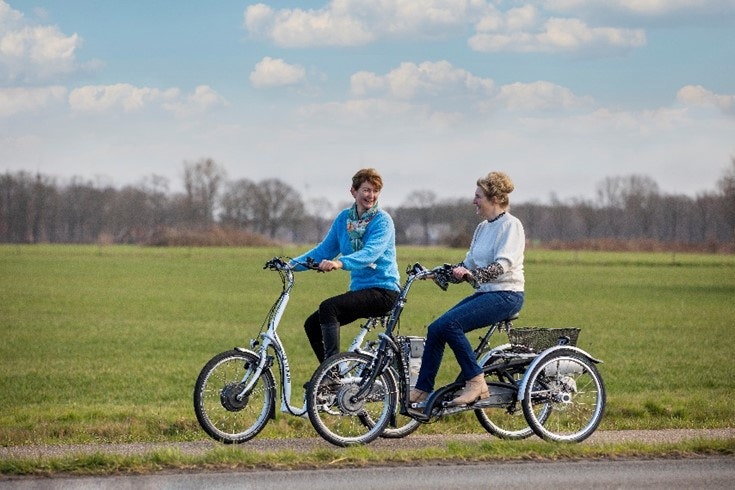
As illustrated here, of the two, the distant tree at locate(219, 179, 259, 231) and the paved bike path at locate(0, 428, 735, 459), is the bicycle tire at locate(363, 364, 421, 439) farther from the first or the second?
the distant tree at locate(219, 179, 259, 231)

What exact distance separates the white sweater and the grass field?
6.41 feet

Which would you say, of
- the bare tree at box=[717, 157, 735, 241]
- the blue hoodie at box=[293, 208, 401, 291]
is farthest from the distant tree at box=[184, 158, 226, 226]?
the blue hoodie at box=[293, 208, 401, 291]

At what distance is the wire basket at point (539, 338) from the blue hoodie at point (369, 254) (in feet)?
3.21

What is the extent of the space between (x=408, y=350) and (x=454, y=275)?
78 cm

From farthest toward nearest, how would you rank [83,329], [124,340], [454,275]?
[83,329] < [124,340] < [454,275]

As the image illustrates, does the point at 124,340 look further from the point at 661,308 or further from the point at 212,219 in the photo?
the point at 212,219

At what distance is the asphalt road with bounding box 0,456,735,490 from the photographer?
6332mm

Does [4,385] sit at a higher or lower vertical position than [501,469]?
lower

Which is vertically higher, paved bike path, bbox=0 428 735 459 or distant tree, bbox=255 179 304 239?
distant tree, bbox=255 179 304 239

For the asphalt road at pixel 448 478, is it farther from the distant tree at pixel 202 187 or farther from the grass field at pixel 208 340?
the distant tree at pixel 202 187

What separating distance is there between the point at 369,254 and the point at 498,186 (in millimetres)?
1070

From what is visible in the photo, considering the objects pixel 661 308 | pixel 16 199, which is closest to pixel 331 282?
pixel 661 308

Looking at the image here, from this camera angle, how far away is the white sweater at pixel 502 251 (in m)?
7.73

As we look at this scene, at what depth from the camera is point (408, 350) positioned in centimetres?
814
